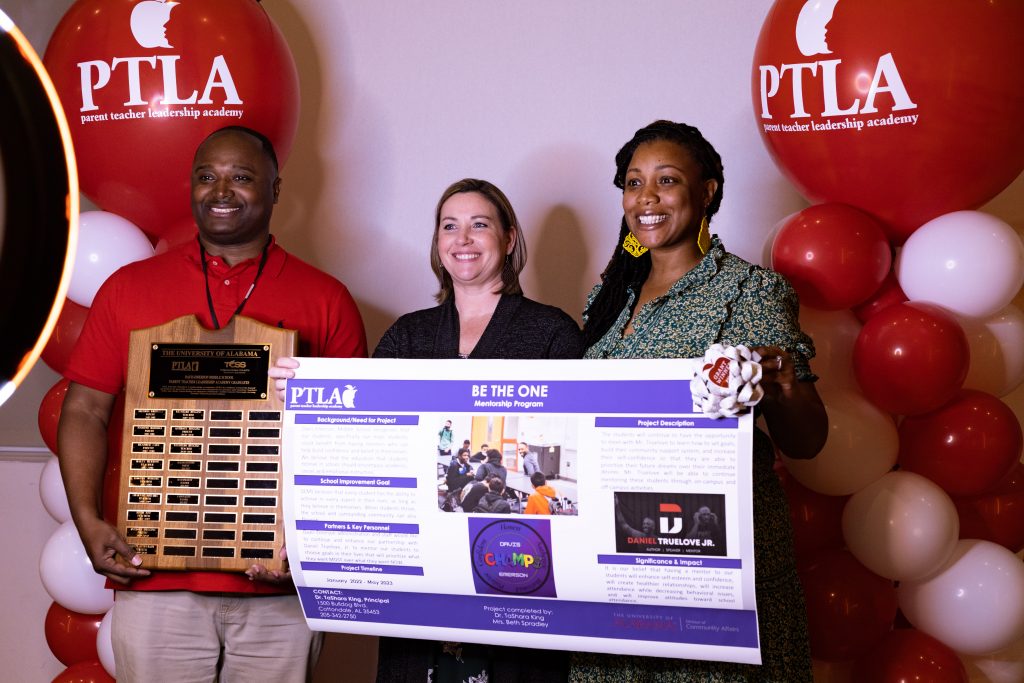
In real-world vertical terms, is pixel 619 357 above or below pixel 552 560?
above

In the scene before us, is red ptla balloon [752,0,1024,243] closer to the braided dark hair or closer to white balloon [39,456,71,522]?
the braided dark hair

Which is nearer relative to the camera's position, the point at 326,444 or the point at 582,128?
the point at 326,444

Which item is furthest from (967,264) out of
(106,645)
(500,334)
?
(106,645)

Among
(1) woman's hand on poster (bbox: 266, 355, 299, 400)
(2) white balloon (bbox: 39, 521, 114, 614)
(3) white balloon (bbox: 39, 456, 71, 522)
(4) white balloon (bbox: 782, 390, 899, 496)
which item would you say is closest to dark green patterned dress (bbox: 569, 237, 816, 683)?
(4) white balloon (bbox: 782, 390, 899, 496)

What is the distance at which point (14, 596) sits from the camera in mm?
3342

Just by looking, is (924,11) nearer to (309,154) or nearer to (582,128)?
(582,128)

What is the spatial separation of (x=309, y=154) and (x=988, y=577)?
2518 mm

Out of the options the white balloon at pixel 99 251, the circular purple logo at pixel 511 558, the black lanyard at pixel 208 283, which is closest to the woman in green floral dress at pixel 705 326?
→ the circular purple logo at pixel 511 558

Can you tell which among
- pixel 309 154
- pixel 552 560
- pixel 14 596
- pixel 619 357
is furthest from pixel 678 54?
pixel 14 596

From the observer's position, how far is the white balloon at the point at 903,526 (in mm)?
2176

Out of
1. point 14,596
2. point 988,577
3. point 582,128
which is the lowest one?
point 14,596

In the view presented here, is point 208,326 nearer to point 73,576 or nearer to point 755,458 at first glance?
point 73,576

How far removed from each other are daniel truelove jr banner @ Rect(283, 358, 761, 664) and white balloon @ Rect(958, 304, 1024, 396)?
39.3 inches

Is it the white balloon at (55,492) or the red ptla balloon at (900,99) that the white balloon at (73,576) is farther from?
the red ptla balloon at (900,99)
